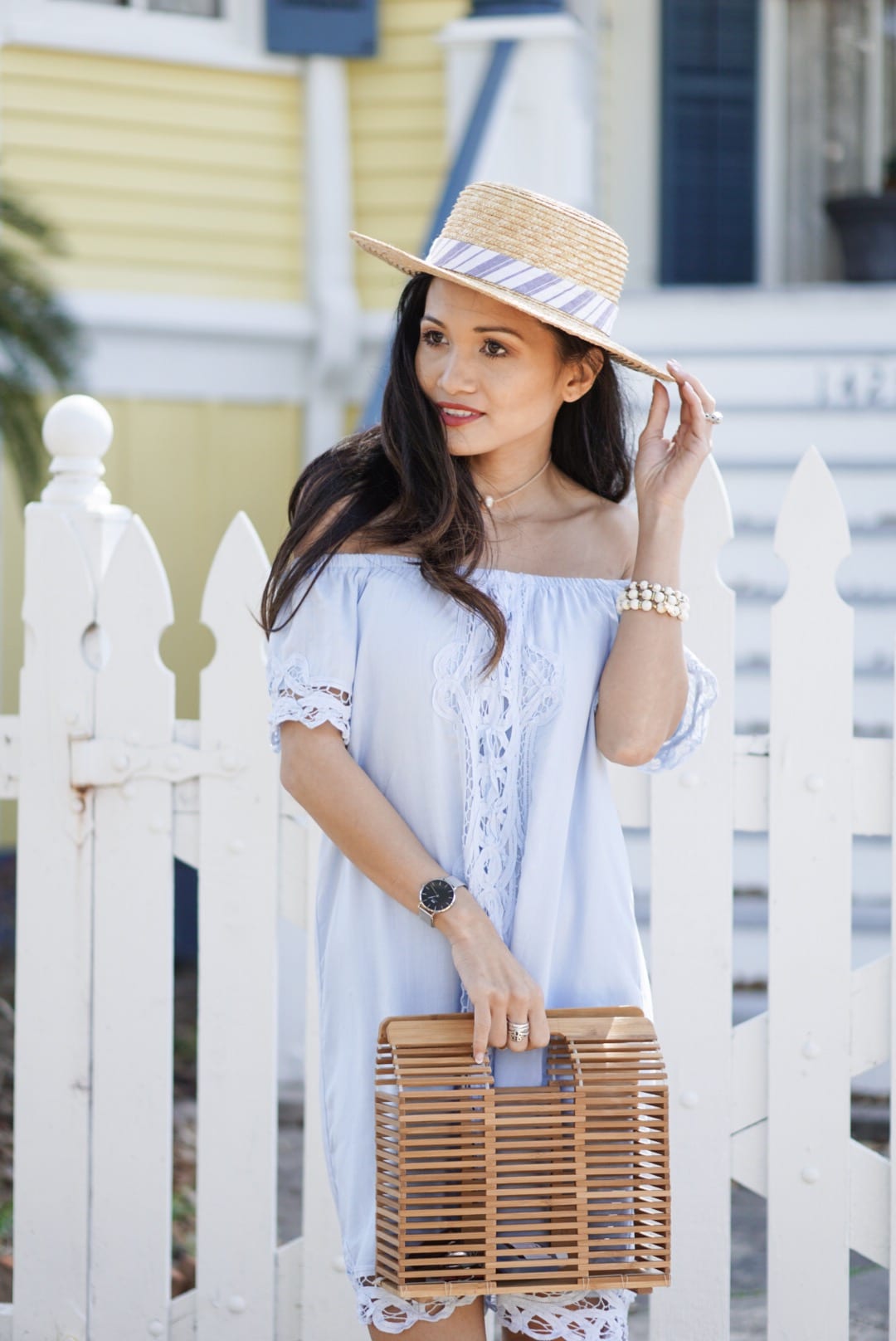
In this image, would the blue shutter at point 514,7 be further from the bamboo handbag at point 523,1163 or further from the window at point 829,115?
the bamboo handbag at point 523,1163

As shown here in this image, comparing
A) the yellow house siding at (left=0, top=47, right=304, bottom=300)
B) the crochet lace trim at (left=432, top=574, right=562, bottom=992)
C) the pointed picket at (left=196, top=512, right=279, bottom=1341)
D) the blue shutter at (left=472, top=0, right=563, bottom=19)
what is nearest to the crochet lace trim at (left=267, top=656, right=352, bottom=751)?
the crochet lace trim at (left=432, top=574, right=562, bottom=992)

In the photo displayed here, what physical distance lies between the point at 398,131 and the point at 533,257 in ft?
17.4

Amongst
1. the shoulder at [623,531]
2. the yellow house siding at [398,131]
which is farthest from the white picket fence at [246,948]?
the yellow house siding at [398,131]

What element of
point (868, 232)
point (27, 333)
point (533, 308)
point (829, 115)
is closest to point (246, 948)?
point (533, 308)

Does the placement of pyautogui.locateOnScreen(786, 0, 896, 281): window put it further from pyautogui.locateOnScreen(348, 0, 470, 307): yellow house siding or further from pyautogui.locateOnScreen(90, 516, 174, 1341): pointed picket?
pyautogui.locateOnScreen(90, 516, 174, 1341): pointed picket

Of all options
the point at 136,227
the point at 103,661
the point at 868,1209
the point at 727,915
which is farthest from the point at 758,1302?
the point at 136,227

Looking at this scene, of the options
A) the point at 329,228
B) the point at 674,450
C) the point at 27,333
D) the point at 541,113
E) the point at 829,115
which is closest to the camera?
the point at 674,450

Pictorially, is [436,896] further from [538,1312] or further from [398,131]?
[398,131]

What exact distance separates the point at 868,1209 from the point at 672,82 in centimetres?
608

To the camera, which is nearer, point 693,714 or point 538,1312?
point 538,1312

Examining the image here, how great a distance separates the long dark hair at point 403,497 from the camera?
2068 mm

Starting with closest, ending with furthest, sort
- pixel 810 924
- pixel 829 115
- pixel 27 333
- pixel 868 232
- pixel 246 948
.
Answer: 1. pixel 810 924
2. pixel 246 948
3. pixel 27 333
4. pixel 868 232
5. pixel 829 115

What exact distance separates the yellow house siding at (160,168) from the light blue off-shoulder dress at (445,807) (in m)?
4.90

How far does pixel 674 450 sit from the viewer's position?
2.21m
